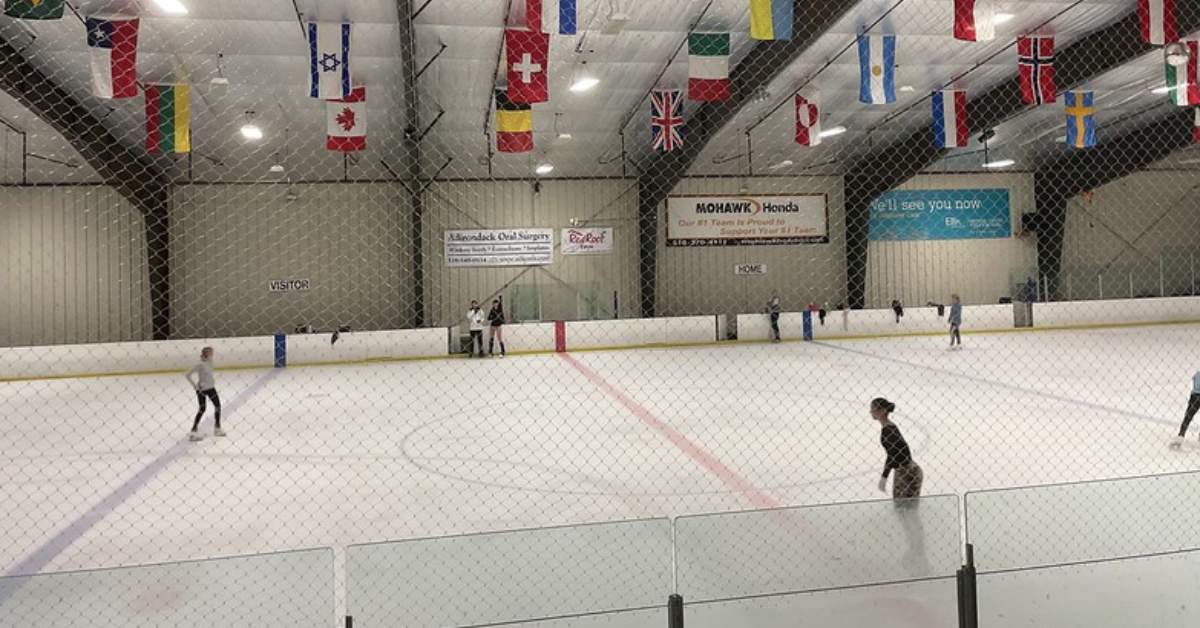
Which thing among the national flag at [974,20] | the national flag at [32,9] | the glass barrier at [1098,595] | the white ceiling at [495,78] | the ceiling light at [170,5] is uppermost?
the white ceiling at [495,78]

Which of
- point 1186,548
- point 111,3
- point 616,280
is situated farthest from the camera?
point 616,280

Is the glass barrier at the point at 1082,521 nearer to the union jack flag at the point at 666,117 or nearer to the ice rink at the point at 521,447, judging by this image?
the ice rink at the point at 521,447

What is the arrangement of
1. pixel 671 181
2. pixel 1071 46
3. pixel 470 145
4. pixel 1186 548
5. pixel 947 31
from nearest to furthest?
pixel 1186 548, pixel 947 31, pixel 1071 46, pixel 470 145, pixel 671 181

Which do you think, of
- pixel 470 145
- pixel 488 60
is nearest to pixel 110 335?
pixel 470 145

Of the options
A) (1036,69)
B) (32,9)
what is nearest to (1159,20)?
(1036,69)

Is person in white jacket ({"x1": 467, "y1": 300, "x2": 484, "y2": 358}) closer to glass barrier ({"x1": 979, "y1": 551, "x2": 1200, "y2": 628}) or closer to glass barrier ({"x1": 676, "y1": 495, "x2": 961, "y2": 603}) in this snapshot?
glass barrier ({"x1": 676, "y1": 495, "x2": 961, "y2": 603})

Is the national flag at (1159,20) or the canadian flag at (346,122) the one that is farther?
the canadian flag at (346,122)

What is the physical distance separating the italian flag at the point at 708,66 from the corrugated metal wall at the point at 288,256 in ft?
36.1

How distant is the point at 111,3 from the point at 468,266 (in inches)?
508

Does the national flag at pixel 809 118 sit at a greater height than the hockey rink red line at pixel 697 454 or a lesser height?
greater

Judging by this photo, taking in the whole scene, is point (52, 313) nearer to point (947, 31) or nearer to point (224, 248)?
point (224, 248)

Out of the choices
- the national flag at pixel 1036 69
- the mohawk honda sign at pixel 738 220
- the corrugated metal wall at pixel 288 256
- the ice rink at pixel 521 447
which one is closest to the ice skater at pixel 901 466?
the ice rink at pixel 521 447

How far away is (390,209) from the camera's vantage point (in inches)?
838

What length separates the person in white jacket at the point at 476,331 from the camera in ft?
65.5
